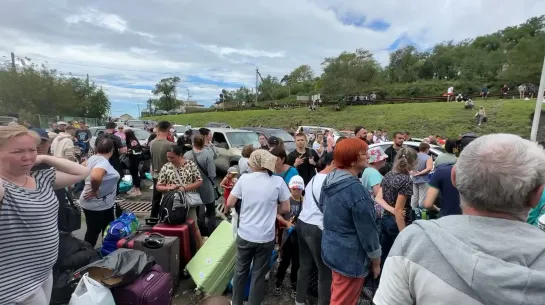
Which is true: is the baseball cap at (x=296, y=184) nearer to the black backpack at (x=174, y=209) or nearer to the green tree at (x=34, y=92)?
the black backpack at (x=174, y=209)

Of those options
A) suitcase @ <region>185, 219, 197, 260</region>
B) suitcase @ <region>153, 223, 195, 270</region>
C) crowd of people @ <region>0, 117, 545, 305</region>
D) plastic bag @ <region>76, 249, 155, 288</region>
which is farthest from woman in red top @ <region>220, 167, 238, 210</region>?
plastic bag @ <region>76, 249, 155, 288</region>

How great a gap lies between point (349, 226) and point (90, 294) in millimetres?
2061

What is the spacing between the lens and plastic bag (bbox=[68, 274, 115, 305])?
2.35 meters

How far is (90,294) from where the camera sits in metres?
A: 2.38

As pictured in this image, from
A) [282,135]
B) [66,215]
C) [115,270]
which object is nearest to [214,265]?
[115,270]

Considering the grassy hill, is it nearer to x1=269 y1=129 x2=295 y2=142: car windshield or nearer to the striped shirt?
x1=269 y1=129 x2=295 y2=142: car windshield

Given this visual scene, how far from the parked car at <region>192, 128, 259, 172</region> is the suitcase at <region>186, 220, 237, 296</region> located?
5791mm

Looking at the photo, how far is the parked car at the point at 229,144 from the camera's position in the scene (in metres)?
9.69

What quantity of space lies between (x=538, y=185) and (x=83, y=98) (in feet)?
177

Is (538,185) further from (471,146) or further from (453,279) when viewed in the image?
(453,279)

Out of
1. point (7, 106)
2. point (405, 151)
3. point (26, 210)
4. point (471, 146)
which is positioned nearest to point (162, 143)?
point (26, 210)

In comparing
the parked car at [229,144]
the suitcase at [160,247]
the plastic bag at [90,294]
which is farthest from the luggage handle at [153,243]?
the parked car at [229,144]

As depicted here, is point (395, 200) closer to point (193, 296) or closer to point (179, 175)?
point (193, 296)

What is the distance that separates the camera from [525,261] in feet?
3.13
